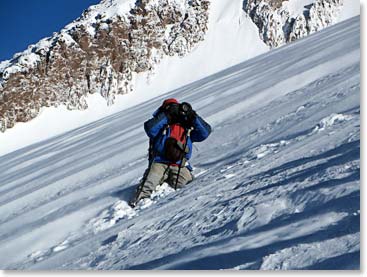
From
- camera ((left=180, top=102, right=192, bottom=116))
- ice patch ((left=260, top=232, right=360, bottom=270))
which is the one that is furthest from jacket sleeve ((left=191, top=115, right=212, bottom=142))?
ice patch ((left=260, top=232, right=360, bottom=270))

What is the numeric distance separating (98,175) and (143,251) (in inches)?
146

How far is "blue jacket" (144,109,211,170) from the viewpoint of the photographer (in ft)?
15.5

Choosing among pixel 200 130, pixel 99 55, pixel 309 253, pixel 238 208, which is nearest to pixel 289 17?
pixel 99 55

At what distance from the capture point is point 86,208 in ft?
16.2

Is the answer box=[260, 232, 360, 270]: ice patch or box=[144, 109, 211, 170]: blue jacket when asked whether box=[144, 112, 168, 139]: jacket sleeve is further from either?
box=[260, 232, 360, 270]: ice patch

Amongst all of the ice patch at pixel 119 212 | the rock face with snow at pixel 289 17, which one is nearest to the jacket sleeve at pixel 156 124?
the ice patch at pixel 119 212

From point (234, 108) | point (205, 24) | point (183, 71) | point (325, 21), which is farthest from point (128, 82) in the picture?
point (234, 108)

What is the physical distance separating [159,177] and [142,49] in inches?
3508

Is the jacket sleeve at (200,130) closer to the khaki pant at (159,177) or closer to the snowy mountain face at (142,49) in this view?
the khaki pant at (159,177)

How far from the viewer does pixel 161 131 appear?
476cm

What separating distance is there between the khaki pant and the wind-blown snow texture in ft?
0.38

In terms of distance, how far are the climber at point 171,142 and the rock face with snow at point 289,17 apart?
296ft

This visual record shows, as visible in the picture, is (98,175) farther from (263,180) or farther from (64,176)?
(263,180)

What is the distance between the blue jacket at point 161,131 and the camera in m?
4.71
